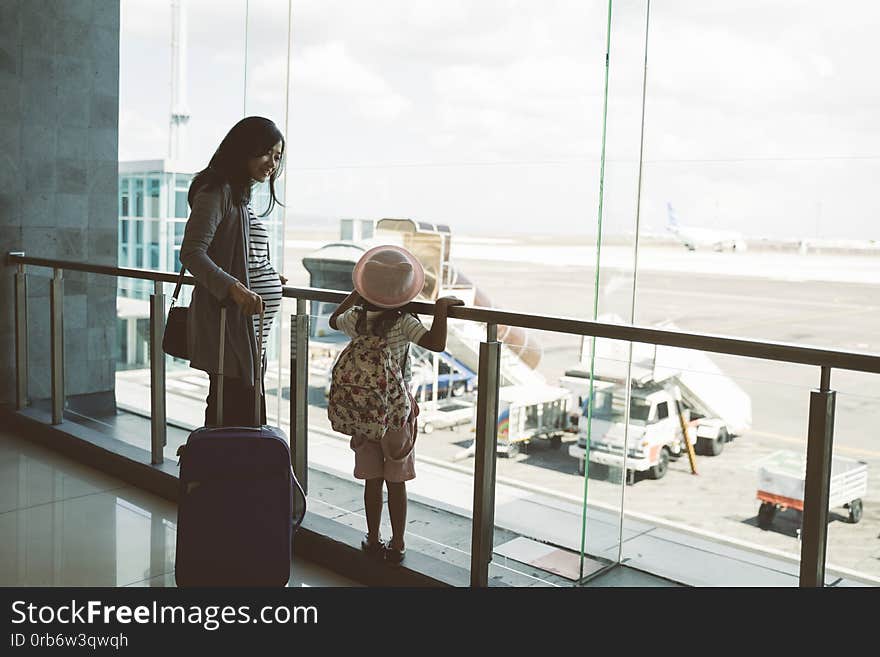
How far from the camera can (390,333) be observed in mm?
2400

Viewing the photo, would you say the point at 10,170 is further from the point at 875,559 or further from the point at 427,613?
the point at 875,559

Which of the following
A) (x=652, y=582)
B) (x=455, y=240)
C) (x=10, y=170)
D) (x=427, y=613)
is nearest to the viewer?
(x=427, y=613)

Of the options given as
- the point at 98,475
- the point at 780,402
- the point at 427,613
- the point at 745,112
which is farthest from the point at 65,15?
the point at 780,402

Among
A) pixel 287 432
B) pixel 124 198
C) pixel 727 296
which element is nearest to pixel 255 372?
pixel 287 432

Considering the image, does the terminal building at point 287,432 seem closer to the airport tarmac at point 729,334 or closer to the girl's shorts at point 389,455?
the airport tarmac at point 729,334

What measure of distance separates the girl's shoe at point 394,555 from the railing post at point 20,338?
101 inches

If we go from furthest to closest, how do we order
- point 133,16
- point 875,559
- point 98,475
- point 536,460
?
point 133,16 → point 98,475 → point 536,460 → point 875,559

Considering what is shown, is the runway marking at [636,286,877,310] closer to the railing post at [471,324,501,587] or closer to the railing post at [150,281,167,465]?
the railing post at [471,324,501,587]

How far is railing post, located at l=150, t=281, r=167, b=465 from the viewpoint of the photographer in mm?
3502

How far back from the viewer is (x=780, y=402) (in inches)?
79.9

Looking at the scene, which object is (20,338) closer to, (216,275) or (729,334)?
(216,275)

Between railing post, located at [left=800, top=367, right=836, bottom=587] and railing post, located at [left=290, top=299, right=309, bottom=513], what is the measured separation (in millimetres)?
1587

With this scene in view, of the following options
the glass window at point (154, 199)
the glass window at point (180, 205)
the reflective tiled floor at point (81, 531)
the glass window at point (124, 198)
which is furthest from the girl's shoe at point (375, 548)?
the glass window at point (154, 199)

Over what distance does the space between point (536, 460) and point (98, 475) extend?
184 centimetres
